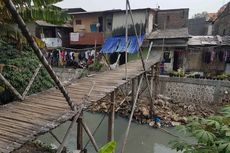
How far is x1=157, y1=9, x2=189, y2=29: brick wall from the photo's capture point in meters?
18.7

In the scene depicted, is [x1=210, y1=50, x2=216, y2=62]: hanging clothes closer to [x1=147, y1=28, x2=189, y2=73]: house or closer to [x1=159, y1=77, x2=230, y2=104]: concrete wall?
[x1=147, y1=28, x2=189, y2=73]: house

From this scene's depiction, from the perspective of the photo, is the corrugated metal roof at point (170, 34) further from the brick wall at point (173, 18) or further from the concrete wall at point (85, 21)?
the concrete wall at point (85, 21)

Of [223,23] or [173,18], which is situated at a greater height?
[173,18]

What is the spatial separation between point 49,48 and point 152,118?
459 inches

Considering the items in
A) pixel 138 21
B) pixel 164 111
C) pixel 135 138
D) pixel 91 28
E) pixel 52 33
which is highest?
pixel 138 21

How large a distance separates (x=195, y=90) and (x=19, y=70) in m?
8.98

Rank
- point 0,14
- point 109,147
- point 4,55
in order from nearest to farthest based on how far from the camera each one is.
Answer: point 109,147
point 0,14
point 4,55

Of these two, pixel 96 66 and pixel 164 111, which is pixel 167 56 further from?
pixel 164 111

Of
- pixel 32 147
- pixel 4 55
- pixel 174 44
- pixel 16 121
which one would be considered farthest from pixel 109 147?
pixel 174 44

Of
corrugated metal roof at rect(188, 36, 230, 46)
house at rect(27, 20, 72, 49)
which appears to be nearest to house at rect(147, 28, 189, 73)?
corrugated metal roof at rect(188, 36, 230, 46)

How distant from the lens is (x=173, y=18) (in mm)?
18969

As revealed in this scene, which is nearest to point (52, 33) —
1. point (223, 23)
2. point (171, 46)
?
point (171, 46)

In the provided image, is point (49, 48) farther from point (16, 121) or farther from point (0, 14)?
point (16, 121)

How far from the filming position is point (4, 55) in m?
9.15
